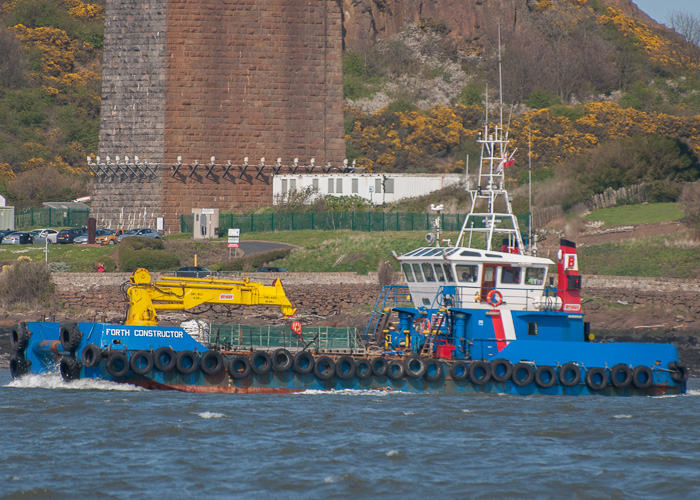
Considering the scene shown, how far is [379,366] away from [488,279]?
378 centimetres

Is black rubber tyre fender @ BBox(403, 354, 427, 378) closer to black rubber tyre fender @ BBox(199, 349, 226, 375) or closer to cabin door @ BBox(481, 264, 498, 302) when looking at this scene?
cabin door @ BBox(481, 264, 498, 302)

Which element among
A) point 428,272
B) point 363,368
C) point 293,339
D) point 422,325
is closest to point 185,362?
point 293,339

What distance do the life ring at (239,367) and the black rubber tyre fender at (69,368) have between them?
3800mm

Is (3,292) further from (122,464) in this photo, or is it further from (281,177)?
(122,464)

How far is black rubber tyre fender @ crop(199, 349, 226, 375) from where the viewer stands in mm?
25438

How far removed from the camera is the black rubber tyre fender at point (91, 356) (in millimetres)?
24953

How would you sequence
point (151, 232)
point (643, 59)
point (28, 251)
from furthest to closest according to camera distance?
point (643, 59) < point (151, 232) < point (28, 251)

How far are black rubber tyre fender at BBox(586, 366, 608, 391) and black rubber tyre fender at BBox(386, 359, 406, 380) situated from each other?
5052mm

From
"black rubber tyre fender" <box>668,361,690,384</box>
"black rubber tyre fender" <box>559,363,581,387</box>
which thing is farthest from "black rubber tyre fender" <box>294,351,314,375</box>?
"black rubber tyre fender" <box>668,361,690,384</box>

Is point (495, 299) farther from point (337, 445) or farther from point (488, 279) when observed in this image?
point (337, 445)

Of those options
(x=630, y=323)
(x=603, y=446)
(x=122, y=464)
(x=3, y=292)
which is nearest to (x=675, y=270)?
(x=630, y=323)

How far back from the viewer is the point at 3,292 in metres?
47.9

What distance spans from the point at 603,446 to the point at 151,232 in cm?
4548

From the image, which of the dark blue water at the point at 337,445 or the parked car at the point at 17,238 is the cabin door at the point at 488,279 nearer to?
the dark blue water at the point at 337,445
